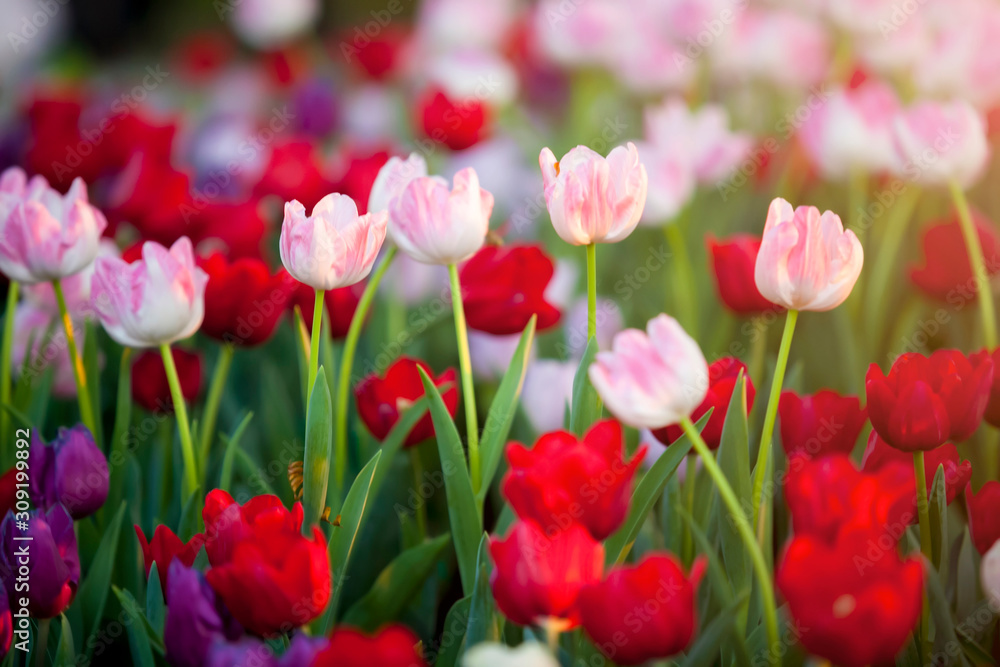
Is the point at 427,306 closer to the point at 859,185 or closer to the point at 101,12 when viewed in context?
the point at 859,185

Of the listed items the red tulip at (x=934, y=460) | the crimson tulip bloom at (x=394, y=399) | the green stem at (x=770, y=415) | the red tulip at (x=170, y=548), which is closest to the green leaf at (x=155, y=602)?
the red tulip at (x=170, y=548)

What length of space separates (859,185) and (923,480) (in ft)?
2.81

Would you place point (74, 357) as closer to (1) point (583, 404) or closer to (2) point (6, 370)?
(2) point (6, 370)

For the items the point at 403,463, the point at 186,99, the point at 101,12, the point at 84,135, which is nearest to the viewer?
the point at 403,463

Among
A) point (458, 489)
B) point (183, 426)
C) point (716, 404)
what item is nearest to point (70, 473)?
point (183, 426)

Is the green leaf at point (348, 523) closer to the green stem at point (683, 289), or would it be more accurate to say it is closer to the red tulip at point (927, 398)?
the red tulip at point (927, 398)

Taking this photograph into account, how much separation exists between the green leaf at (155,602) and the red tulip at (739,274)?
0.64 meters

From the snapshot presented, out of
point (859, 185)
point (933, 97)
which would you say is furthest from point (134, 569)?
point (933, 97)

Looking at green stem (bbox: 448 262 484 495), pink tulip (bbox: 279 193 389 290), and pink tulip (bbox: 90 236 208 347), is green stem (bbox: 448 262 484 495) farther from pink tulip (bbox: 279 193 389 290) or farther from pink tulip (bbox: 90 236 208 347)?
pink tulip (bbox: 90 236 208 347)

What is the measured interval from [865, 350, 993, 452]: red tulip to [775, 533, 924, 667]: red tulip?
0.63 ft

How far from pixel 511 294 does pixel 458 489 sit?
0.21 metres

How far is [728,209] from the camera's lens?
1.66 m

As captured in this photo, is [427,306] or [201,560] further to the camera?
[427,306]

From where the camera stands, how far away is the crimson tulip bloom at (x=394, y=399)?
31.8 inches
